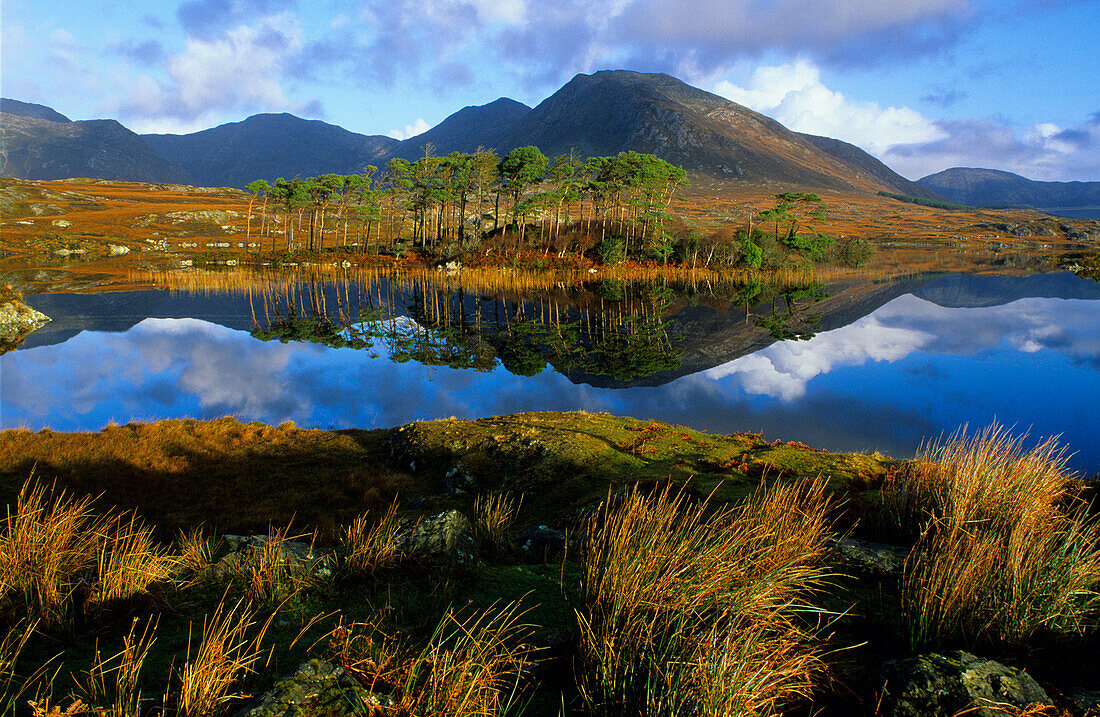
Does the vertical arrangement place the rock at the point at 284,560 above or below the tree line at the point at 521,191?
below

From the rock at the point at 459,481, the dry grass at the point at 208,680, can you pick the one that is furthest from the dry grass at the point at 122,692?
the rock at the point at 459,481

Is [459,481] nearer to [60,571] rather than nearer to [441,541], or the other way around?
[441,541]

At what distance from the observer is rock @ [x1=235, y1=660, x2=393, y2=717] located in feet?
9.21

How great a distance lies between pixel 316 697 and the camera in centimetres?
293

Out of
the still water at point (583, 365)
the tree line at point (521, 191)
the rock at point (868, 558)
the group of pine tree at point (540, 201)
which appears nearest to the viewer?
the rock at point (868, 558)

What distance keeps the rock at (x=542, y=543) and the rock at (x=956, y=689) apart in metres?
3.34

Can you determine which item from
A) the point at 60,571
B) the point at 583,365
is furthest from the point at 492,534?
the point at 583,365

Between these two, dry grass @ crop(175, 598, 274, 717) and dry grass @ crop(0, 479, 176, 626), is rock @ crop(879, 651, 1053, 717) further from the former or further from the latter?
dry grass @ crop(0, 479, 176, 626)

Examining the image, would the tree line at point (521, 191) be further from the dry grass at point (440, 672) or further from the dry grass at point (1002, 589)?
the dry grass at point (440, 672)

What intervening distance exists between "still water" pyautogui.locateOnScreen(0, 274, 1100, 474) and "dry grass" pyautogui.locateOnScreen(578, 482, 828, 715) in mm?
11630

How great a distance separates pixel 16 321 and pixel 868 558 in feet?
114

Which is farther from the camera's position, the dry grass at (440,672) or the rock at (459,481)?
the rock at (459,481)

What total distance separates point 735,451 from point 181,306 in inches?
1410

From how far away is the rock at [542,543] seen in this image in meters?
5.94
